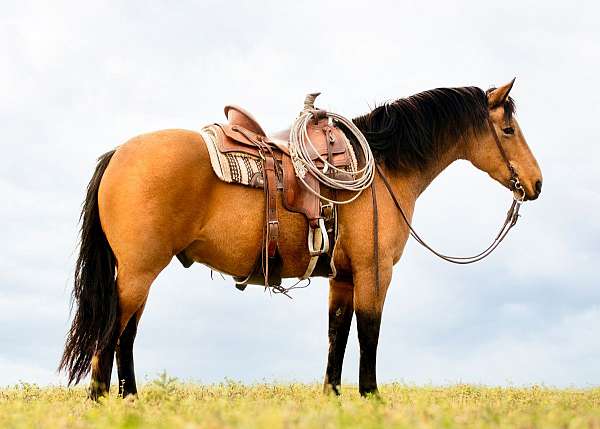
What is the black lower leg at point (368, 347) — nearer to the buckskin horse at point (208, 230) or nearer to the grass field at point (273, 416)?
the buckskin horse at point (208, 230)

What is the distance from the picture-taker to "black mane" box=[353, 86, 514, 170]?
7.42 m

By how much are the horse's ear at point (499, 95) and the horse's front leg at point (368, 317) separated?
2.57 m

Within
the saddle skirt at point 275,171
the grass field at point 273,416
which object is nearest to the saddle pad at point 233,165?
the saddle skirt at point 275,171

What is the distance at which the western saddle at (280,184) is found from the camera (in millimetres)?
6434

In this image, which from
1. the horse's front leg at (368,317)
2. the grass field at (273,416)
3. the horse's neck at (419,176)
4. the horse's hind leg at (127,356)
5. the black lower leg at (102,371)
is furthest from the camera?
the horse's neck at (419,176)

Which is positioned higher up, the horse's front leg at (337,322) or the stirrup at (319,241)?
the stirrup at (319,241)

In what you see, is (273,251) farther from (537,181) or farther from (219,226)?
(537,181)

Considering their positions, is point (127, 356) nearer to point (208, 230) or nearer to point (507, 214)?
point (208, 230)

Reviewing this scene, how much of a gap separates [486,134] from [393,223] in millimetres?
1810

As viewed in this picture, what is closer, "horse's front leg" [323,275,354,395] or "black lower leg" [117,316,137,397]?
"black lower leg" [117,316,137,397]

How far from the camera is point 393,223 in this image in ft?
22.9

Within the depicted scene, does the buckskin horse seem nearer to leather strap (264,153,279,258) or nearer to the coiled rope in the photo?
leather strap (264,153,279,258)

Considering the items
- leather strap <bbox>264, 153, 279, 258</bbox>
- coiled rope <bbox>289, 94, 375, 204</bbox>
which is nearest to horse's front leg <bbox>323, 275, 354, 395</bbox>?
coiled rope <bbox>289, 94, 375, 204</bbox>

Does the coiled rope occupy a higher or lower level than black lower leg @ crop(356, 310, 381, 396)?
higher
